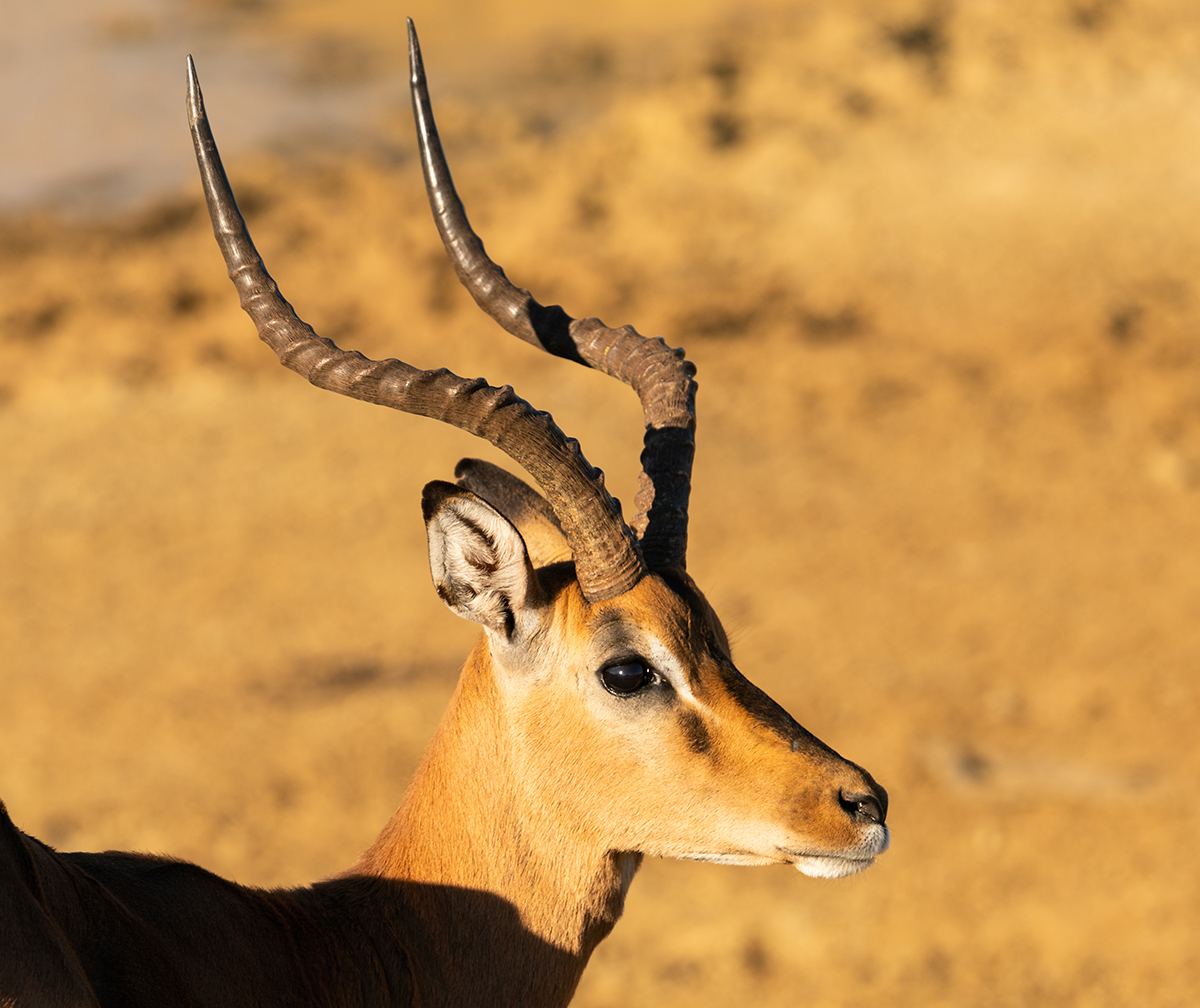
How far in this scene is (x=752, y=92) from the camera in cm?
2614

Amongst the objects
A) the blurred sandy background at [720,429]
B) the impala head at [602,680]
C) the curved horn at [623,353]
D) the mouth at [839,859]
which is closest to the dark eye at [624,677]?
the impala head at [602,680]

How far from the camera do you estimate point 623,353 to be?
19.5ft

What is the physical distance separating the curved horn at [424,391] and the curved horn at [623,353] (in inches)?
21.7

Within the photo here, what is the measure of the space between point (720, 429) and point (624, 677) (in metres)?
14.7

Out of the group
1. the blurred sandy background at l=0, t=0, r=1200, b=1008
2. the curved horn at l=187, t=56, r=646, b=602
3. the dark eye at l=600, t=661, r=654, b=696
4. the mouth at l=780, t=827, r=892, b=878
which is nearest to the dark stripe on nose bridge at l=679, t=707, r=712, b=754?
the dark eye at l=600, t=661, r=654, b=696

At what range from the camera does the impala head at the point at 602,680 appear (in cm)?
488

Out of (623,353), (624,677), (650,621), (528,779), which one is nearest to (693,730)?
(624,677)

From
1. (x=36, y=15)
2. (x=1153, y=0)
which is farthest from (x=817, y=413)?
(x=36, y=15)

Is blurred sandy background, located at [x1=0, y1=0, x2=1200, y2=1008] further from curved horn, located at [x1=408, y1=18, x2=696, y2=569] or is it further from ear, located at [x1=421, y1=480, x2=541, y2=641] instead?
ear, located at [x1=421, y1=480, x2=541, y2=641]

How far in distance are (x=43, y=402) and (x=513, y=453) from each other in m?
17.6

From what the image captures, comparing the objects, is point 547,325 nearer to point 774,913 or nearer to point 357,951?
point 357,951

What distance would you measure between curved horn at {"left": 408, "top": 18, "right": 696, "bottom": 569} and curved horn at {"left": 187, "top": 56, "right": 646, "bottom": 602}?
550 millimetres

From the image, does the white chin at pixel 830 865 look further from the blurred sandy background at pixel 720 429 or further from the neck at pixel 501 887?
the blurred sandy background at pixel 720 429

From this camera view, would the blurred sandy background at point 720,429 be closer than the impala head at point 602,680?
No
